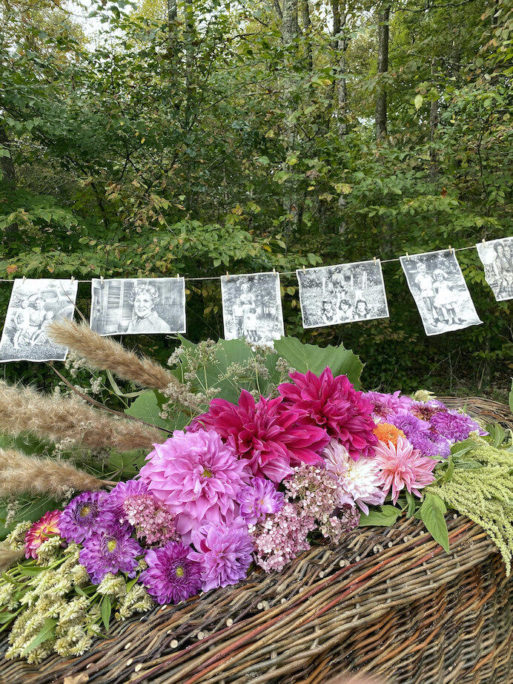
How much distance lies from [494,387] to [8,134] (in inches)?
221

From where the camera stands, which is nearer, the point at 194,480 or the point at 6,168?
the point at 194,480

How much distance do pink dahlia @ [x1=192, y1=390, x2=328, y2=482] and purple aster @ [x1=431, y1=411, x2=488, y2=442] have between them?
14.2 inches

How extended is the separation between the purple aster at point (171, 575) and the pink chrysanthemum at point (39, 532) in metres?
0.20

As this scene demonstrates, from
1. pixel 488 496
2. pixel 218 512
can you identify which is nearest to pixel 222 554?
pixel 218 512

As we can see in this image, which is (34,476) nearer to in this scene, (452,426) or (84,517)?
(84,517)

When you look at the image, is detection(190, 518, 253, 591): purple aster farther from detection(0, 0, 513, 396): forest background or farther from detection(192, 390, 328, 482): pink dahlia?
detection(0, 0, 513, 396): forest background

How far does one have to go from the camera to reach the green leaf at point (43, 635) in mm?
651

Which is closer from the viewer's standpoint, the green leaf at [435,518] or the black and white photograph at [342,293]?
the green leaf at [435,518]

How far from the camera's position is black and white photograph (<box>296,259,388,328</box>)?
3.63 metres

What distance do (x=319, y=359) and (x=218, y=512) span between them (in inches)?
18.8

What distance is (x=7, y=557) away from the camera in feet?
2.55

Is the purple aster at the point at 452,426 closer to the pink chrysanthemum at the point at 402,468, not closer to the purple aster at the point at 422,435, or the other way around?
the purple aster at the point at 422,435

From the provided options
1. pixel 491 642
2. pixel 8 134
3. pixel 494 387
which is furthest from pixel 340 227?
pixel 491 642

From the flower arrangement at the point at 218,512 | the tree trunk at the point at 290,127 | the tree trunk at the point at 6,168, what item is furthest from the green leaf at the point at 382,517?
the tree trunk at the point at 6,168
